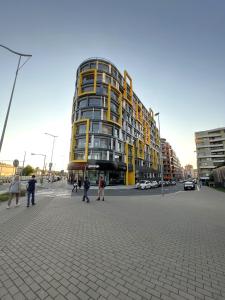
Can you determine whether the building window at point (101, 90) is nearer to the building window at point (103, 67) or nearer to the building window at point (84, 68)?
the building window at point (103, 67)

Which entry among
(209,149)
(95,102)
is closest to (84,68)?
(95,102)

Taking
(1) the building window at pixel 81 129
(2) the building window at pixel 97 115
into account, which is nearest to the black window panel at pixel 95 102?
(2) the building window at pixel 97 115

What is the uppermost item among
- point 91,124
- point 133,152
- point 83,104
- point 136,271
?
point 83,104

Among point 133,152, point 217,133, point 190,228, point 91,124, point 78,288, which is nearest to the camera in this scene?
point 78,288

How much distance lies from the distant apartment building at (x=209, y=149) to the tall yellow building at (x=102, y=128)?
4379 cm

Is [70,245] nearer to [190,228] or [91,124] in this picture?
[190,228]

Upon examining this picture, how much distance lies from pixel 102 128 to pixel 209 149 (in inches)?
2376

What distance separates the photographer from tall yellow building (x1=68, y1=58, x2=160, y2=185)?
1336 inches

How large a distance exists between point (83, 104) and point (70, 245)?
119ft

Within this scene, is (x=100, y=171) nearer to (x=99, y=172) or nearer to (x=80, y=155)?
(x=99, y=172)

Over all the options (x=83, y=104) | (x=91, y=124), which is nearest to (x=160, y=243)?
(x=91, y=124)

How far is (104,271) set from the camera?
3.16 m

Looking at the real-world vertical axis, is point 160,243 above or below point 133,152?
below

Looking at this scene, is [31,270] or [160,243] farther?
[160,243]
